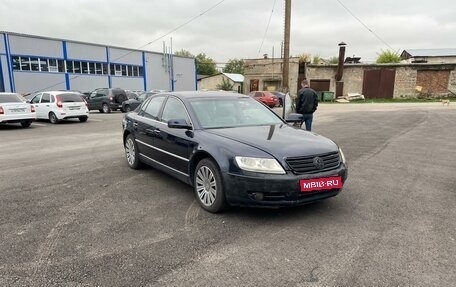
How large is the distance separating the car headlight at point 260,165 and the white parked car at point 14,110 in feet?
42.3

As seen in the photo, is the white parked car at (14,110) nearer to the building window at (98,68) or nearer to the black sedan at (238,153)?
the black sedan at (238,153)

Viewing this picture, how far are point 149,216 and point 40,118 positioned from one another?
14.7m

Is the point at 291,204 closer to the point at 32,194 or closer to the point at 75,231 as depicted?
the point at 75,231

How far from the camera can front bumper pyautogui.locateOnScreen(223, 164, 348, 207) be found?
3.86 metres

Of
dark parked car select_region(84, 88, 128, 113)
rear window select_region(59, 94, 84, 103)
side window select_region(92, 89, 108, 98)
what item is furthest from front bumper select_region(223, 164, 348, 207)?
side window select_region(92, 89, 108, 98)

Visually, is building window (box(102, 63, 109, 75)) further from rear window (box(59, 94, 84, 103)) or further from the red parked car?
rear window (box(59, 94, 84, 103))

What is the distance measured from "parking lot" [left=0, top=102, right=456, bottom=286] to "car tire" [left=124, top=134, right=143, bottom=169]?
0.24 metres

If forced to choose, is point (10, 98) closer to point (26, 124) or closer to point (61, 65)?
point (26, 124)

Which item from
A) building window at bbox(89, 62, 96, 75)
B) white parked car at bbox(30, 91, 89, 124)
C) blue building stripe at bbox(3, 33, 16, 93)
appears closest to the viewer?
white parked car at bbox(30, 91, 89, 124)

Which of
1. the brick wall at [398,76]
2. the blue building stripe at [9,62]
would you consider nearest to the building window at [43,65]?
the blue building stripe at [9,62]

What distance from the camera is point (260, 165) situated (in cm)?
392

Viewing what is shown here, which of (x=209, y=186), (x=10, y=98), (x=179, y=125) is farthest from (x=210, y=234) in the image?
(x=10, y=98)

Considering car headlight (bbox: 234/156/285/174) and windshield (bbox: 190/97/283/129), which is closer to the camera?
car headlight (bbox: 234/156/285/174)

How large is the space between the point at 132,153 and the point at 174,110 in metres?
1.65
